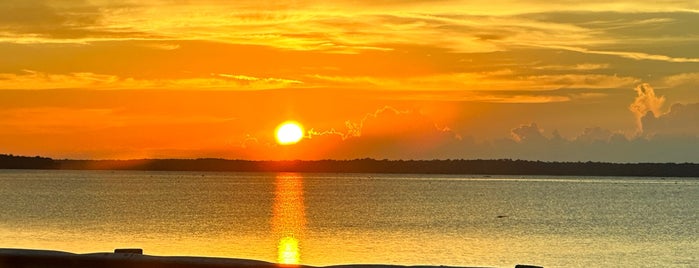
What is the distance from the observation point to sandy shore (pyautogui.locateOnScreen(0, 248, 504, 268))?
283 inches

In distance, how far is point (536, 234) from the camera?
66625mm

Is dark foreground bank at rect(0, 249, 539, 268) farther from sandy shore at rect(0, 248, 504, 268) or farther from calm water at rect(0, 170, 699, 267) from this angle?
calm water at rect(0, 170, 699, 267)

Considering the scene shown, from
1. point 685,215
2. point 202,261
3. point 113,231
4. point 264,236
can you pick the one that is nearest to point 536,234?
point 264,236

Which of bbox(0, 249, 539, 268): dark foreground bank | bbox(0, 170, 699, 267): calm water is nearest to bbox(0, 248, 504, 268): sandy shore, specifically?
bbox(0, 249, 539, 268): dark foreground bank

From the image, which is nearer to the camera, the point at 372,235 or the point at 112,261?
the point at 112,261

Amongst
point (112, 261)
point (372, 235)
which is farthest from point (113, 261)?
point (372, 235)

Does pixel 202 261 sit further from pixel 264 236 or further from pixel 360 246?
pixel 264 236

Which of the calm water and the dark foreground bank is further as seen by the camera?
the calm water

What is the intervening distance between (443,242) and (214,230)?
1535 centimetres

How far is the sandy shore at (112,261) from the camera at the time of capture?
7.18 m

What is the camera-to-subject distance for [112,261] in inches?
294

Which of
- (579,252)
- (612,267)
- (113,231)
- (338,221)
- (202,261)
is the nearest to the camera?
(202,261)

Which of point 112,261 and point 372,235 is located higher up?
Result: point 372,235

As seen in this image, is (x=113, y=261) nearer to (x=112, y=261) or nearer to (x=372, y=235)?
(x=112, y=261)
